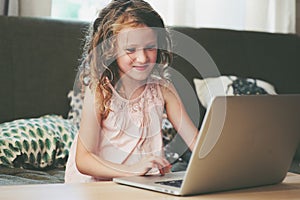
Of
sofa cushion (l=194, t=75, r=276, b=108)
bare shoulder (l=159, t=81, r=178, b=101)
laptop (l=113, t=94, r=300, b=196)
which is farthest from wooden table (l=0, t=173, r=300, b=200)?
sofa cushion (l=194, t=75, r=276, b=108)

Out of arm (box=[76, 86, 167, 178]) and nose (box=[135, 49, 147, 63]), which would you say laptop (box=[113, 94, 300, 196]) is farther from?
nose (box=[135, 49, 147, 63])

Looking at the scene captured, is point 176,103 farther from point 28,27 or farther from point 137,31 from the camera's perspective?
point 28,27

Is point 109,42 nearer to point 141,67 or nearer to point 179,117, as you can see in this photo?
point 141,67

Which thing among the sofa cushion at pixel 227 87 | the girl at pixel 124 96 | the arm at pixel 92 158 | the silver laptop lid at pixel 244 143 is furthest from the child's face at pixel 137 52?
the sofa cushion at pixel 227 87

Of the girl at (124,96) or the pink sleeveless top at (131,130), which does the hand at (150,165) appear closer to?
the girl at (124,96)

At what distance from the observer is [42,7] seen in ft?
9.64

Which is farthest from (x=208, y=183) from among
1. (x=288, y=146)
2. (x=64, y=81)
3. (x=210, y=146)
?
(x=64, y=81)

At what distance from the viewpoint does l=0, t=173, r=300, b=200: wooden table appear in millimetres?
1095

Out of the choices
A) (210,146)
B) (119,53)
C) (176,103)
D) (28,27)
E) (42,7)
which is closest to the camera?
(210,146)

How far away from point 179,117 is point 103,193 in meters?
0.45

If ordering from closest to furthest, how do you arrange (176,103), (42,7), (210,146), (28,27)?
(210,146), (176,103), (28,27), (42,7)

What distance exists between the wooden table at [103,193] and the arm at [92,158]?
121 mm

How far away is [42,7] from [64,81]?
51cm

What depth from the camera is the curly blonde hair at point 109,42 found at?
1.47m
